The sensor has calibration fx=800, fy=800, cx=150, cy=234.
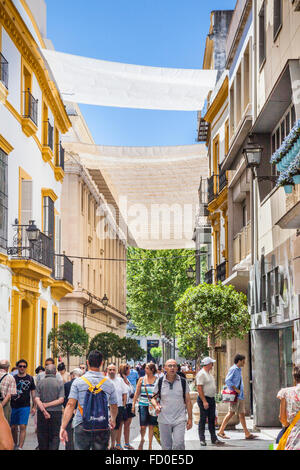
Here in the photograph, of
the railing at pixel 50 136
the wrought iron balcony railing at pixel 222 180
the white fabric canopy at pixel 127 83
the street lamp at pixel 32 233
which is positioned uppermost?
the railing at pixel 50 136

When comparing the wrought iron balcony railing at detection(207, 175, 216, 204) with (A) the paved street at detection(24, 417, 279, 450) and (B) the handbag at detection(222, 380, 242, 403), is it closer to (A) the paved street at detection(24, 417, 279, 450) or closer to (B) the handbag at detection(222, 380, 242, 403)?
(A) the paved street at detection(24, 417, 279, 450)

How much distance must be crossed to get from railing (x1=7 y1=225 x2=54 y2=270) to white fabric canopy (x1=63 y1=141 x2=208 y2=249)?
6.11 meters

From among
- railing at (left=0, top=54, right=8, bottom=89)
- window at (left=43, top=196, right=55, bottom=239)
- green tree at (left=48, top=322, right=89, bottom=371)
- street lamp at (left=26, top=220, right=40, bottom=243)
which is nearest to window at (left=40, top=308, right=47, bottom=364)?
green tree at (left=48, top=322, right=89, bottom=371)

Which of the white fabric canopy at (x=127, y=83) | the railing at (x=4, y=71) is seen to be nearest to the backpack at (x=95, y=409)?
the white fabric canopy at (x=127, y=83)

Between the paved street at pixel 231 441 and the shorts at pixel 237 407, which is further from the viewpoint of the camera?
the shorts at pixel 237 407

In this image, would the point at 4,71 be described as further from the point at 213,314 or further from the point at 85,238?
the point at 85,238

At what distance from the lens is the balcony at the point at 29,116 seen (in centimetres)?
2420

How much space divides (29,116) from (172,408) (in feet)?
48.2

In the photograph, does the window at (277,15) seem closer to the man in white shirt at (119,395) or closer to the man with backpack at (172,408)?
the man in white shirt at (119,395)

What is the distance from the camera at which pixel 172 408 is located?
11.6 metres

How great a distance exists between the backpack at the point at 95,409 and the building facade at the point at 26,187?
41.5ft

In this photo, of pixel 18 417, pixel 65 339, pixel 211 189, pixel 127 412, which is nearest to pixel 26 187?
pixel 65 339
